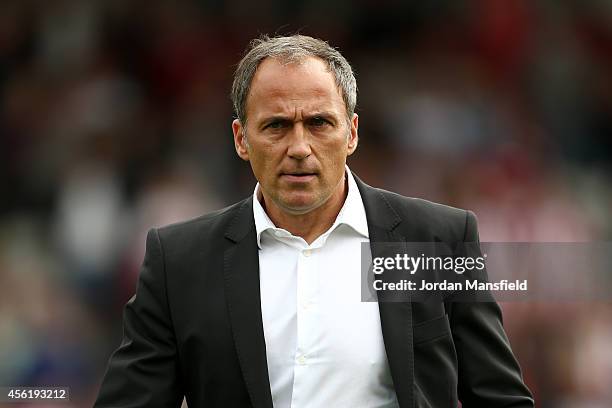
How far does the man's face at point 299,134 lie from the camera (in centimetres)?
265

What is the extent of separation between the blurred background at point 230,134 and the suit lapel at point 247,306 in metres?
2.72

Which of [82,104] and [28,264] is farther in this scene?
[82,104]

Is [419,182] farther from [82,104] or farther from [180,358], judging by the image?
[180,358]

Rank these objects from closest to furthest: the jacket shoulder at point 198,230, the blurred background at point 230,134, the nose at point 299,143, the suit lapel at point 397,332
Answer: the suit lapel at point 397,332 → the nose at point 299,143 → the jacket shoulder at point 198,230 → the blurred background at point 230,134

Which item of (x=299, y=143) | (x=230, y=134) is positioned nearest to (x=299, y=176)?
(x=299, y=143)

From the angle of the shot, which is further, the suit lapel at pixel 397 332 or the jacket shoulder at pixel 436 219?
the jacket shoulder at pixel 436 219

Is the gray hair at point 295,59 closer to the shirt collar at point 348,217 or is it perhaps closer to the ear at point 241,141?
the ear at point 241,141

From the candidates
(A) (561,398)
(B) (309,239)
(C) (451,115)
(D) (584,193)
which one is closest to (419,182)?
(C) (451,115)

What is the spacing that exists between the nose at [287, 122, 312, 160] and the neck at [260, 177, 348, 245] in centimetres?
18

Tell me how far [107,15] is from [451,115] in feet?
7.29

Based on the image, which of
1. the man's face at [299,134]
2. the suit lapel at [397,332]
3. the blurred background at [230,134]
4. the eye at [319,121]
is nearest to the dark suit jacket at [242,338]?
the suit lapel at [397,332]

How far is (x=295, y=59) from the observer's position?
2.70m

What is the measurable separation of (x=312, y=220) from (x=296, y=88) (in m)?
0.38

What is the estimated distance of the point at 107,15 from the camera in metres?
6.09
